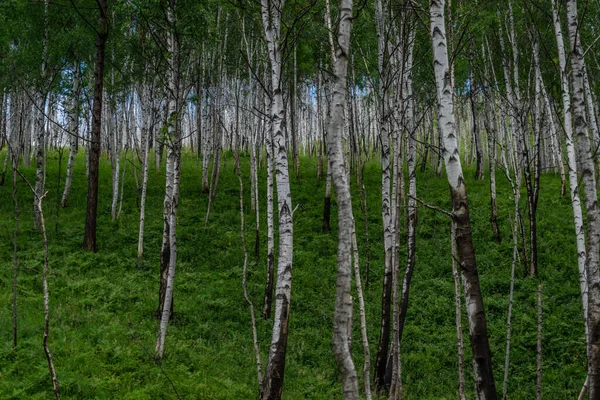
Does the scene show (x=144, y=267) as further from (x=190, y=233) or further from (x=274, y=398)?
(x=274, y=398)

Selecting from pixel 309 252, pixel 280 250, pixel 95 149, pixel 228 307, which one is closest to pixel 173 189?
pixel 280 250

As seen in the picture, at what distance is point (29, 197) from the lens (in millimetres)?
19062

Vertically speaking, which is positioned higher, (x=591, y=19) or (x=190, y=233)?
(x=591, y=19)

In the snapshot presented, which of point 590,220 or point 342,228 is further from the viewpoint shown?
point 590,220

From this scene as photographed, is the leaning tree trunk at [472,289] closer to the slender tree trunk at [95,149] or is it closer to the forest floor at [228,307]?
the forest floor at [228,307]

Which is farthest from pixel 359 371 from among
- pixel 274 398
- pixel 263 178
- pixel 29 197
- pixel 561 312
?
pixel 29 197

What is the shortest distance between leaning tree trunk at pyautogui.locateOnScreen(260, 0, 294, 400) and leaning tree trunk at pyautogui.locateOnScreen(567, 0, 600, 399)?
160 inches

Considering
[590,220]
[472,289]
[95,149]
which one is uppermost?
[95,149]

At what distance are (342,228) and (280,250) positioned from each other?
3470 millimetres

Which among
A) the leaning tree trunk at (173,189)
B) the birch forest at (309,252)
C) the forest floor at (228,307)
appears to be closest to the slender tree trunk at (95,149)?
the birch forest at (309,252)

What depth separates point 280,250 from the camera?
7211 millimetres

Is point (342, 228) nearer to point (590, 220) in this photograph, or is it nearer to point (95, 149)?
point (590, 220)

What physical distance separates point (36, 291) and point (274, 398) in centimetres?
773

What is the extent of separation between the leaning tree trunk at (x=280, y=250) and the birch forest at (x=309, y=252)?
0.03 meters
